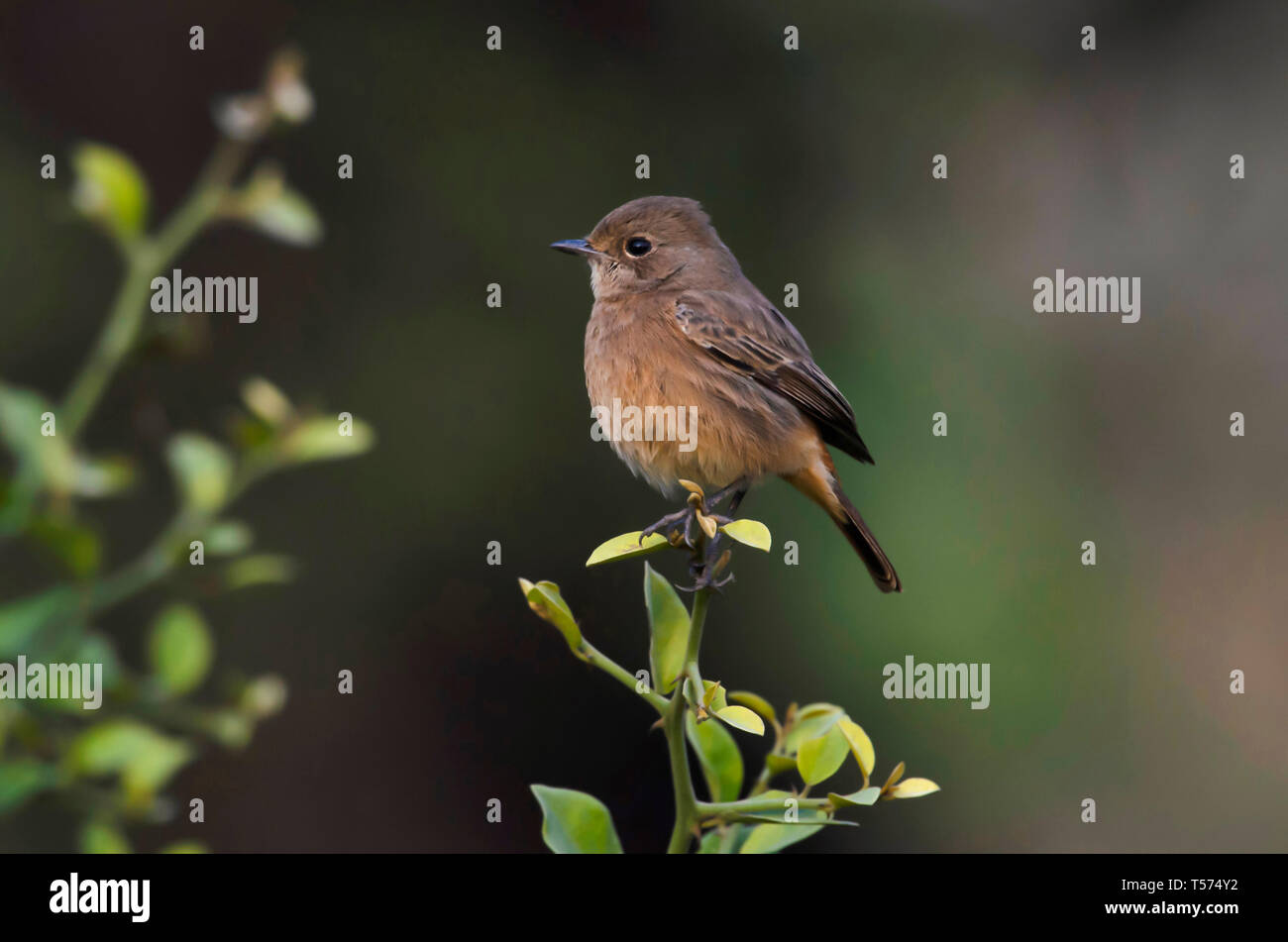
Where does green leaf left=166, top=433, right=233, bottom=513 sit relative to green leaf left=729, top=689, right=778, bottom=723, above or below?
above

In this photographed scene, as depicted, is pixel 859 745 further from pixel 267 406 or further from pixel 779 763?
pixel 267 406

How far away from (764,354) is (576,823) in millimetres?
2647

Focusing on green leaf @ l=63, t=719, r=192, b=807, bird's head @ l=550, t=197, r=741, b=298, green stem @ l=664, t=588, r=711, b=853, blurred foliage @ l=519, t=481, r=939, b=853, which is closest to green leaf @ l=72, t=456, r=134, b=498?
green leaf @ l=63, t=719, r=192, b=807

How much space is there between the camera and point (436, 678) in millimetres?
6480

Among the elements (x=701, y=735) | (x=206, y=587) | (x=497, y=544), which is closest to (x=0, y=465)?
(x=206, y=587)

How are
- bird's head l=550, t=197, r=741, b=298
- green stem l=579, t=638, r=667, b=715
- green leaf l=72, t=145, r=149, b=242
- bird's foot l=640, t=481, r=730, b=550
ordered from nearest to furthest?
green stem l=579, t=638, r=667, b=715
green leaf l=72, t=145, r=149, b=242
bird's foot l=640, t=481, r=730, b=550
bird's head l=550, t=197, r=741, b=298

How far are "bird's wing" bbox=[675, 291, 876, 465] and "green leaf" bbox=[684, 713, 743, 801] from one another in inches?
86.7

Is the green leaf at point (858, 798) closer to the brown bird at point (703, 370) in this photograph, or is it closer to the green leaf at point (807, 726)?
the green leaf at point (807, 726)

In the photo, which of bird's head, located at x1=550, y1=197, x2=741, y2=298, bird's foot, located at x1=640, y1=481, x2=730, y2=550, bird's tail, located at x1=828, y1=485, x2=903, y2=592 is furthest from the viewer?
bird's head, located at x1=550, y1=197, x2=741, y2=298

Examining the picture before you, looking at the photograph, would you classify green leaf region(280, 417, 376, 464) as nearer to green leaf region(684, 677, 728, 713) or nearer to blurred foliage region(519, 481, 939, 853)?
blurred foliage region(519, 481, 939, 853)

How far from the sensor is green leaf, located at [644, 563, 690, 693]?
1.99m

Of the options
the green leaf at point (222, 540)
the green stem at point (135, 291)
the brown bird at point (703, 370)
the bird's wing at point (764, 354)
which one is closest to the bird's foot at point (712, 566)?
the green leaf at point (222, 540)

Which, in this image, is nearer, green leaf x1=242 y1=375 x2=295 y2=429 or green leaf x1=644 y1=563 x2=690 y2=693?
green leaf x1=644 y1=563 x2=690 y2=693

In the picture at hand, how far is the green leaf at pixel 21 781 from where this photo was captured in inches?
66.1
